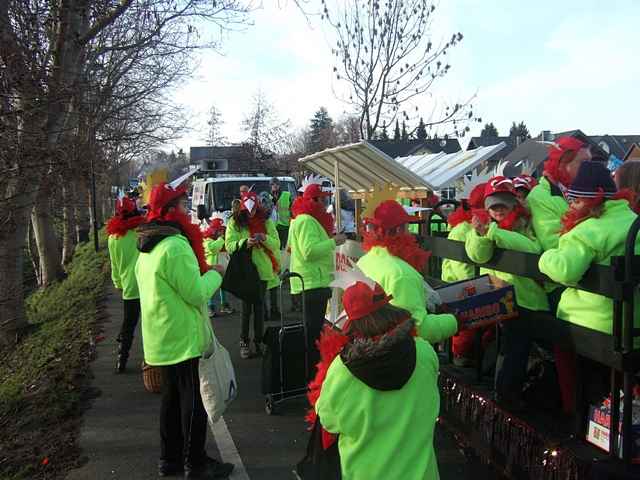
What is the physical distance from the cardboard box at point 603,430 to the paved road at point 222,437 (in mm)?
1390

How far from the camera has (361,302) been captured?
100 inches

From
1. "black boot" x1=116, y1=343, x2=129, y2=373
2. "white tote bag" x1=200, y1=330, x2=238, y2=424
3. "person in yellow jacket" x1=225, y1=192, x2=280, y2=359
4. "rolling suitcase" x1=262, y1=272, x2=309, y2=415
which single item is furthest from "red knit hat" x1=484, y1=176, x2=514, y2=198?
"black boot" x1=116, y1=343, x2=129, y2=373

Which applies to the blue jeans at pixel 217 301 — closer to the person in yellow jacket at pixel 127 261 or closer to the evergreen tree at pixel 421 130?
the person in yellow jacket at pixel 127 261

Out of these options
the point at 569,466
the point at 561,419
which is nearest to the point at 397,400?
the point at 569,466

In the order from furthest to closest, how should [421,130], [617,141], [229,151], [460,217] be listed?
[617,141] → [229,151] → [421,130] → [460,217]

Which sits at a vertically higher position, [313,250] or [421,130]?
[421,130]

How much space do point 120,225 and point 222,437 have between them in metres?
2.72

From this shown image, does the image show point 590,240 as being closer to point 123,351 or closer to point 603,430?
point 603,430

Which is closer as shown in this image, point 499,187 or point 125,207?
point 499,187

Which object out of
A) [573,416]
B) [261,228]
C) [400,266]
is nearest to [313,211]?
[261,228]

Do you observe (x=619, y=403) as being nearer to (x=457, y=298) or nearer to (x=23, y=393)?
(x=457, y=298)

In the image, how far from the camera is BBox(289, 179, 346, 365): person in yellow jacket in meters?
5.67

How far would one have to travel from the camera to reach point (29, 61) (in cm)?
509

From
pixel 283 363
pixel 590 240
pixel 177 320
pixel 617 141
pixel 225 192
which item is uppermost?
pixel 617 141
